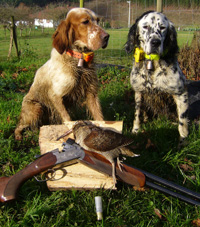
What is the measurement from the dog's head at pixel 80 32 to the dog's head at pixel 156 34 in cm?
54

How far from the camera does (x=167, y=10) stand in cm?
712

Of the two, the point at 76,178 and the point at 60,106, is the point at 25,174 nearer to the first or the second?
the point at 76,178

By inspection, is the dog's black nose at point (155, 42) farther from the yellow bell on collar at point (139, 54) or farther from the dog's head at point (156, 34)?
the yellow bell on collar at point (139, 54)

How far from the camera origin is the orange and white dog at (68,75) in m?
2.98

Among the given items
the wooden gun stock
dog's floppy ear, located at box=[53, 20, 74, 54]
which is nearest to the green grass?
the wooden gun stock

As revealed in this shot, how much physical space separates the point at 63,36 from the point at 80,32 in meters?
0.22

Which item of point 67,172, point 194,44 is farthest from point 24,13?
point 67,172

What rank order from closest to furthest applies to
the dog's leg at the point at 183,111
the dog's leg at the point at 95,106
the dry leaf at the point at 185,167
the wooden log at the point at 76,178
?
the wooden log at the point at 76,178 → the dry leaf at the point at 185,167 → the dog's leg at the point at 183,111 → the dog's leg at the point at 95,106

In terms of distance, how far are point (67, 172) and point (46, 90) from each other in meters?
1.51

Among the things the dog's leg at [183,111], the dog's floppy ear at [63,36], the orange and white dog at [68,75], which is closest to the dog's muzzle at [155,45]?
the orange and white dog at [68,75]

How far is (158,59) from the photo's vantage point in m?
3.21

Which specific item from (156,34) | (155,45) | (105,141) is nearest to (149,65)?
(155,45)

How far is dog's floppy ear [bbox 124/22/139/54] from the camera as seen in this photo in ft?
A: 11.1

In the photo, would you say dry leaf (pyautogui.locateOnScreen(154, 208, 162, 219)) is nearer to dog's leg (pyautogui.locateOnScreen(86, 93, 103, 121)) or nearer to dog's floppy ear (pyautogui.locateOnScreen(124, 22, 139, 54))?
dog's leg (pyautogui.locateOnScreen(86, 93, 103, 121))
